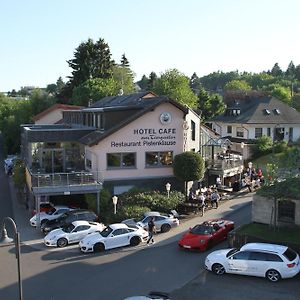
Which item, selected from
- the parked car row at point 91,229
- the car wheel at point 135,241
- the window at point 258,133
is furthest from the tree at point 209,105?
the car wheel at point 135,241

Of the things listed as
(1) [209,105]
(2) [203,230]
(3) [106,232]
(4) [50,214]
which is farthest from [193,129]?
(1) [209,105]

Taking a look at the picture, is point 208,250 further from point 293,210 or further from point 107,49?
point 107,49

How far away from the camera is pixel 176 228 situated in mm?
29891

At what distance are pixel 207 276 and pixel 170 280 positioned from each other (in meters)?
1.76

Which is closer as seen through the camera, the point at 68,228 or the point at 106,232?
the point at 106,232

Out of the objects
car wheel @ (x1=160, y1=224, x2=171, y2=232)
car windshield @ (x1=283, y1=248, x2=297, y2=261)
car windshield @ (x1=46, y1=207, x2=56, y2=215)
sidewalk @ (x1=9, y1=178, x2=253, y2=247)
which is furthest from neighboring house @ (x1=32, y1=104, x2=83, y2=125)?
car windshield @ (x1=283, y1=248, x2=297, y2=261)

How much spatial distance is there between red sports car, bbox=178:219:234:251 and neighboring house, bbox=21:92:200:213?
32.6 feet

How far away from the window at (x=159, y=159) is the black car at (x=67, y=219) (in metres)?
7.66

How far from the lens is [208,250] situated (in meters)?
25.2

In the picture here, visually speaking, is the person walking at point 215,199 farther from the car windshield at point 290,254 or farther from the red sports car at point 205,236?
the car windshield at point 290,254

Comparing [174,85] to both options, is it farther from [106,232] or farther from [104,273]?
[104,273]

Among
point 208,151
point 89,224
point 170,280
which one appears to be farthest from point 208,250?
point 208,151

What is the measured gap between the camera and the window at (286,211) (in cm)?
2648

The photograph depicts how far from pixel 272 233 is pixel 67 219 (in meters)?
12.7
